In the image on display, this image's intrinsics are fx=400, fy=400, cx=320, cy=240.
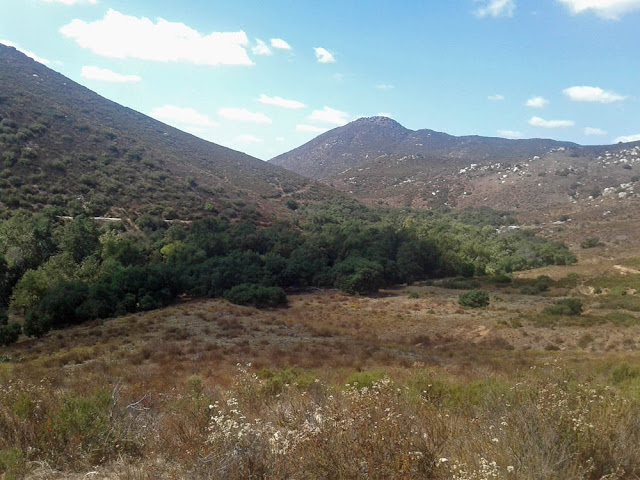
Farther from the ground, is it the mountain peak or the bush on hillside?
the mountain peak

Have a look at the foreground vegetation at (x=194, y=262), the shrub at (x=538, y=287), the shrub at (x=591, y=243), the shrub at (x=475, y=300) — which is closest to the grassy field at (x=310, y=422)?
the foreground vegetation at (x=194, y=262)

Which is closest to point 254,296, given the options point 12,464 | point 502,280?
point 502,280

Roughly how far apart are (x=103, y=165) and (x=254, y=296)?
32.8 metres

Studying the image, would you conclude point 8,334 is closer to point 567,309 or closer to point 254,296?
point 254,296

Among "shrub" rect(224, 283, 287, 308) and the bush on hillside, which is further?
"shrub" rect(224, 283, 287, 308)

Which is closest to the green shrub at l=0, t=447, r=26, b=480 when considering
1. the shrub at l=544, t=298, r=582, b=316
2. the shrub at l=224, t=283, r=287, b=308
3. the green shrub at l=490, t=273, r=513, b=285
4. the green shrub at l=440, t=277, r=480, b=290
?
the shrub at l=224, t=283, r=287, b=308

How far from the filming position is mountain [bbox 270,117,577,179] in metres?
129

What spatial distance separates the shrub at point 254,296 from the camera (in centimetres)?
2759

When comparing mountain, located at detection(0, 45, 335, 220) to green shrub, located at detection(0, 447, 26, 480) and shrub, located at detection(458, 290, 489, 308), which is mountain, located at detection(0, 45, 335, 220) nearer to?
shrub, located at detection(458, 290, 489, 308)

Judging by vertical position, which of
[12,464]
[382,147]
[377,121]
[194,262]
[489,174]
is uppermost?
[377,121]

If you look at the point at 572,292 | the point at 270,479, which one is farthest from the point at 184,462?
the point at 572,292

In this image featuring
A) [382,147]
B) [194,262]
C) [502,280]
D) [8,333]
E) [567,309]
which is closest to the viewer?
[8,333]

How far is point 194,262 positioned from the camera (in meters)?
32.3

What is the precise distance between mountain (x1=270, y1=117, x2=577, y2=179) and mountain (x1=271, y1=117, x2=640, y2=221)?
366mm
